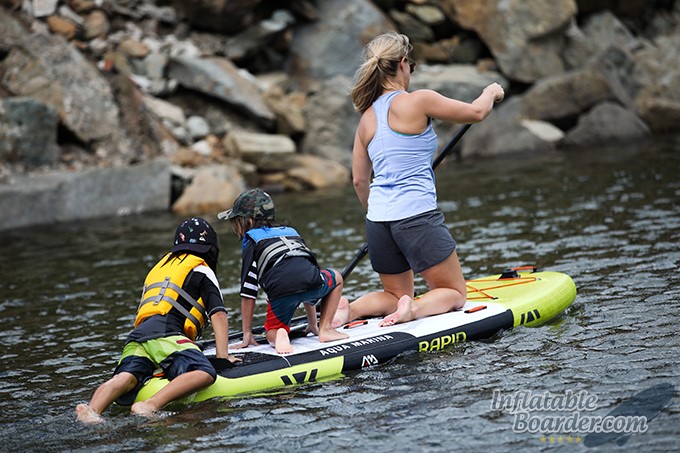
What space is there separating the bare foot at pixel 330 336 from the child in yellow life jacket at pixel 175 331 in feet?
2.23

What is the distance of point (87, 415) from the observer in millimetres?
5051

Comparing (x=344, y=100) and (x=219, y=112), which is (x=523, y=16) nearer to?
(x=344, y=100)

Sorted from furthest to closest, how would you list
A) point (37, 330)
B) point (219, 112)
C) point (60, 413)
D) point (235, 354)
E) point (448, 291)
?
point (219, 112) < point (37, 330) < point (448, 291) < point (235, 354) < point (60, 413)

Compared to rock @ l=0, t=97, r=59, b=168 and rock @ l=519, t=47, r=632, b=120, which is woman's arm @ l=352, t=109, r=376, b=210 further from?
rock @ l=519, t=47, r=632, b=120

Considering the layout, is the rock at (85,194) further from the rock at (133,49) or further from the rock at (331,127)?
the rock at (133,49)

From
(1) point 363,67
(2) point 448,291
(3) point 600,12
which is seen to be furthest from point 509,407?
(3) point 600,12

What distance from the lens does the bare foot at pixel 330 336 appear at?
19.7 feet

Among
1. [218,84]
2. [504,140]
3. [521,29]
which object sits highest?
[521,29]

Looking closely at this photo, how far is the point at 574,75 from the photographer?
68.8 ft

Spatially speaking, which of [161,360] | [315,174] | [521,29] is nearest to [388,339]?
[161,360]

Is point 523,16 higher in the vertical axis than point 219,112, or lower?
higher

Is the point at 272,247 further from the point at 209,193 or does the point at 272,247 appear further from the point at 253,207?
the point at 209,193

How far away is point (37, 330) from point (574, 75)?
52.8ft

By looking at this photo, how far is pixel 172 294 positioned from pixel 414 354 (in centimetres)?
168
